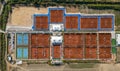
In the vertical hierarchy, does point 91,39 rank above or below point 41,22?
below

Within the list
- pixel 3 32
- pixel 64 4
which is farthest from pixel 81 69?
pixel 3 32

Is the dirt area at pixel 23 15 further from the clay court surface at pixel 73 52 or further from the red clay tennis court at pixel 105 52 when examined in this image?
the red clay tennis court at pixel 105 52

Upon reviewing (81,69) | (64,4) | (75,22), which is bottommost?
(81,69)

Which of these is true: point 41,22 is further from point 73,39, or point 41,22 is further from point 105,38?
point 105,38

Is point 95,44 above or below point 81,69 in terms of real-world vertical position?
above

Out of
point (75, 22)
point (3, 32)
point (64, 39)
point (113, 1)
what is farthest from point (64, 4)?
point (3, 32)

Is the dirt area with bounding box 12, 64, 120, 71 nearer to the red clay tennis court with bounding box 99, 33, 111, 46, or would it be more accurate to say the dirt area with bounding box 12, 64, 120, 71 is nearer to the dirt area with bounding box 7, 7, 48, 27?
the red clay tennis court with bounding box 99, 33, 111, 46

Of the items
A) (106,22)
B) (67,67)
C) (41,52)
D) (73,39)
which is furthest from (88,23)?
(41,52)

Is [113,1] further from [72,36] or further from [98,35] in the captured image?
[72,36]
